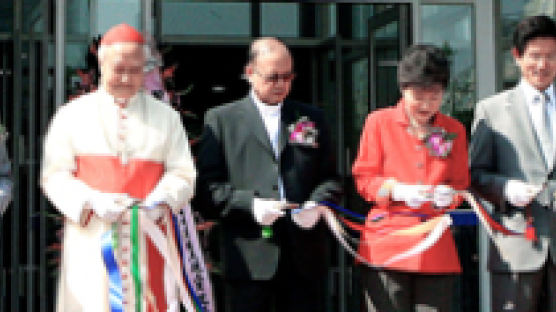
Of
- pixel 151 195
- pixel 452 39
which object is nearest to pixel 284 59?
pixel 151 195

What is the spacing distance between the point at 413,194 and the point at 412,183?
0.15 m

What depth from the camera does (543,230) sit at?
4.97 m

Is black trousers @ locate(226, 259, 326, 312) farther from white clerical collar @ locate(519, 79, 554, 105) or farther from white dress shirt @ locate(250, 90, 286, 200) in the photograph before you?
white clerical collar @ locate(519, 79, 554, 105)

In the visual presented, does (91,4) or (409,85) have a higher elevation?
(91,4)

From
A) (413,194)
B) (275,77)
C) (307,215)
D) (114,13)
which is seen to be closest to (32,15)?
(114,13)

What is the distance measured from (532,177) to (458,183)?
0.39 meters

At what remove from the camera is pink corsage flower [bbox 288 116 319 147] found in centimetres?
491

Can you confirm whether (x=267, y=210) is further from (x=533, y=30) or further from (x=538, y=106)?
(x=533, y=30)

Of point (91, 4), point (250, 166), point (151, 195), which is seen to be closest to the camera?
point (151, 195)

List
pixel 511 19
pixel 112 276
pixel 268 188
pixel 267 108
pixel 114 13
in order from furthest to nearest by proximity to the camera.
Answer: pixel 511 19 < pixel 114 13 < pixel 267 108 < pixel 268 188 < pixel 112 276

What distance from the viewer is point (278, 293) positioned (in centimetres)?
484

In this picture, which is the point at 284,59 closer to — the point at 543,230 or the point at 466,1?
the point at 543,230

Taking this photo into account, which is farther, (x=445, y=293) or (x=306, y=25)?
(x=306, y=25)

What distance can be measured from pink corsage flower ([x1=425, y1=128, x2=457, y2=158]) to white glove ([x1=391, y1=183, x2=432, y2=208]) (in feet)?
0.66
